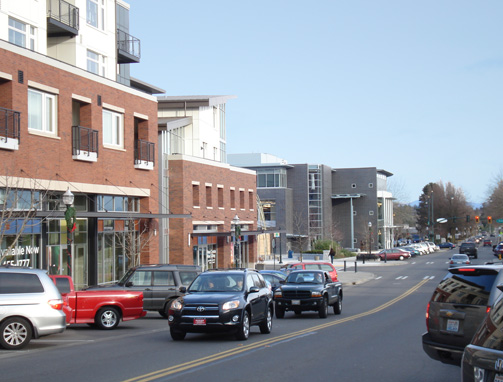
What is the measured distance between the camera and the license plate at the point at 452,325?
389 inches

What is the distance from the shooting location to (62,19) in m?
32.8

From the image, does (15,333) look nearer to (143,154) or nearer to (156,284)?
(156,284)

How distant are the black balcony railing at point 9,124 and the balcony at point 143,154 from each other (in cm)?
1009

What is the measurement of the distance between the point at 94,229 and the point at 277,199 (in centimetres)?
6269

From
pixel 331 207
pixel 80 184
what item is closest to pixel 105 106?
pixel 80 184

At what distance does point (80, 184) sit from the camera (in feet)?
99.5

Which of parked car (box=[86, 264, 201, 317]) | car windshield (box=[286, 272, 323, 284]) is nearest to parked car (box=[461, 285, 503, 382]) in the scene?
parked car (box=[86, 264, 201, 317])

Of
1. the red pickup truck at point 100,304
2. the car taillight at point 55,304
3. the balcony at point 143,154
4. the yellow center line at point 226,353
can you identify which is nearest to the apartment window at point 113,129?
the balcony at point 143,154

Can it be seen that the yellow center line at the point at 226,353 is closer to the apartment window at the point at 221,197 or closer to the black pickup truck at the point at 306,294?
the black pickup truck at the point at 306,294

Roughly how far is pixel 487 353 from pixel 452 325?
195 inches

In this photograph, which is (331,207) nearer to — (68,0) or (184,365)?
(68,0)

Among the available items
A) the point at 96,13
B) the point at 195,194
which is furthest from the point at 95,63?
the point at 195,194

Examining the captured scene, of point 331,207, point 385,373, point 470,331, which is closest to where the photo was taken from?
point 470,331

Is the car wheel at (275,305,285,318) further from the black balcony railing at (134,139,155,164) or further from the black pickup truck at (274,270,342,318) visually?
the black balcony railing at (134,139,155,164)
